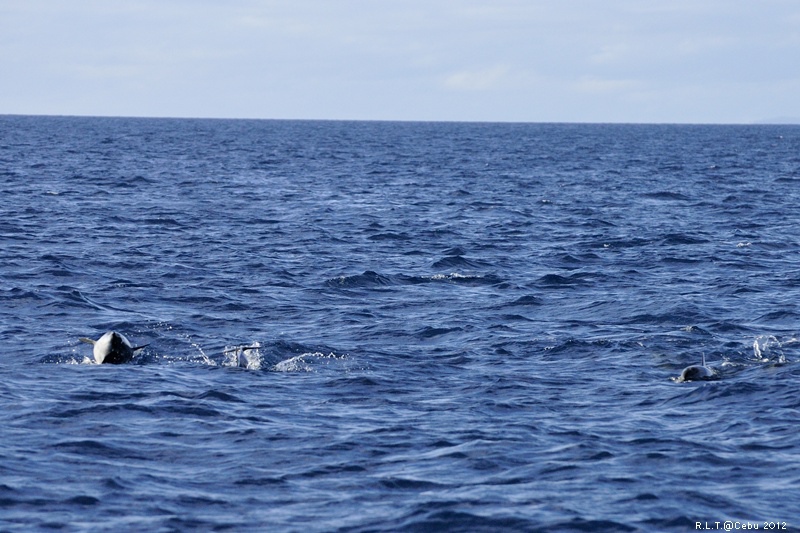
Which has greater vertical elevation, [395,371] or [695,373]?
[695,373]

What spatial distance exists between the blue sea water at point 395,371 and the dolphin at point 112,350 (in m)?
0.34

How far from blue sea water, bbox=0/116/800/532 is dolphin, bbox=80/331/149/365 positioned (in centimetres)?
34

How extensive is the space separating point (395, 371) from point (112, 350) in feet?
18.0

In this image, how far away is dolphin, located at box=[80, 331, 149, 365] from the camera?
21625 mm

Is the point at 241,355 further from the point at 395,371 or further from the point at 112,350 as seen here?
the point at 395,371

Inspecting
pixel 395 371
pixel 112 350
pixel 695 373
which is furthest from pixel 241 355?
pixel 695 373

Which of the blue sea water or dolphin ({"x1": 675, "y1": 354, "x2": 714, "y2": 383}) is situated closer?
the blue sea water

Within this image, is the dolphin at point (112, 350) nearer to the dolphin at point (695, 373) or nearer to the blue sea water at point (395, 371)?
the blue sea water at point (395, 371)

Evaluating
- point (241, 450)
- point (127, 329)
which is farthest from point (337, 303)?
point (241, 450)

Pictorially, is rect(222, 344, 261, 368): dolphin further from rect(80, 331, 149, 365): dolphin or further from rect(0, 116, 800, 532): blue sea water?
rect(80, 331, 149, 365): dolphin

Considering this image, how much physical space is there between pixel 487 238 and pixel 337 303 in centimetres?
1412

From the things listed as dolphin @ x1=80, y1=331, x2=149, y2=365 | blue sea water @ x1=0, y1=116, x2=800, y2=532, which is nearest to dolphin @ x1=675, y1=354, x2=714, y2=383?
blue sea water @ x1=0, y1=116, x2=800, y2=532

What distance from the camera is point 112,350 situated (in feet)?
70.8

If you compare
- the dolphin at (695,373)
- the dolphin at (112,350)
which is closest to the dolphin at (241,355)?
the dolphin at (112,350)
